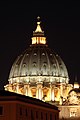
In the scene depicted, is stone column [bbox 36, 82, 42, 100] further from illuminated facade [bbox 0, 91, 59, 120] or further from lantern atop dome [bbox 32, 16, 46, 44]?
illuminated facade [bbox 0, 91, 59, 120]

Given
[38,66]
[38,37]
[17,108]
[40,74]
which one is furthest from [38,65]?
[17,108]

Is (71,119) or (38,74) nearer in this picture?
(71,119)

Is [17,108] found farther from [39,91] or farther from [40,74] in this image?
[40,74]

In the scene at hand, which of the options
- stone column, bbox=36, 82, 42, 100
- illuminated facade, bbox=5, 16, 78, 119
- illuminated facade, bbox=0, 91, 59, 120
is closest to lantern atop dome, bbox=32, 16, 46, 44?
illuminated facade, bbox=5, 16, 78, 119

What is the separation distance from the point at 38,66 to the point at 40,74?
2645 mm

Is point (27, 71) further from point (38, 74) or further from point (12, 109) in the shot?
point (12, 109)

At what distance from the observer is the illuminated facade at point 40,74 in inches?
6599

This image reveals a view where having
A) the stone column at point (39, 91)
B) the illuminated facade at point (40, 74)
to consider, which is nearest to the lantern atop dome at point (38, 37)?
the illuminated facade at point (40, 74)

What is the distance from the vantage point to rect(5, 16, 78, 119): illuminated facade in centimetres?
16762

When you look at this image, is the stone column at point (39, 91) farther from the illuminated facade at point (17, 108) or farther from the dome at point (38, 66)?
the illuminated facade at point (17, 108)

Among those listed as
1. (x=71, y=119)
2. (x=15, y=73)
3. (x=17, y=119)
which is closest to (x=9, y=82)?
(x=15, y=73)

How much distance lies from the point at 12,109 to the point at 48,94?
87.7 m

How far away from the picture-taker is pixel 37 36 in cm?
17562

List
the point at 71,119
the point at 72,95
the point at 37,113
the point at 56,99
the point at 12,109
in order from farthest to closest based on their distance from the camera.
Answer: the point at 56,99
the point at 72,95
the point at 71,119
the point at 37,113
the point at 12,109
